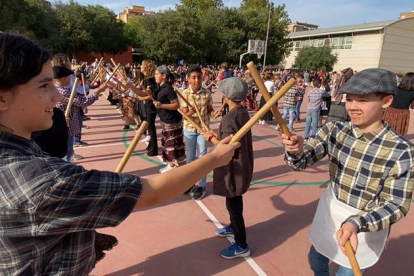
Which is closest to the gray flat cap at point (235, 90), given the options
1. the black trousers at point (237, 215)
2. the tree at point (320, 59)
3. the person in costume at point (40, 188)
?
the black trousers at point (237, 215)

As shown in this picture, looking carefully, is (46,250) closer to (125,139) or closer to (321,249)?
(321,249)

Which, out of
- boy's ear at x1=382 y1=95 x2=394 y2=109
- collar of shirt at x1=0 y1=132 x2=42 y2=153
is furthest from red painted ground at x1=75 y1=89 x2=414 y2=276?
collar of shirt at x1=0 y1=132 x2=42 y2=153

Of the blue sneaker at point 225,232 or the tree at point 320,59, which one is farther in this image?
the tree at point 320,59

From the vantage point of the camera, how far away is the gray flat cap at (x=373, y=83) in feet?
5.74

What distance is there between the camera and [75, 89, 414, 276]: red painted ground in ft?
10.1

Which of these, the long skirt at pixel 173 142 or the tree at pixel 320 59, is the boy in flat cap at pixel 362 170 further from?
the tree at pixel 320 59

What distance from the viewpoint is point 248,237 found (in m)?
3.63

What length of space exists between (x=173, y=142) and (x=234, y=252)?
2.58m

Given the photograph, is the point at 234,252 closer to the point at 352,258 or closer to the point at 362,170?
the point at 362,170

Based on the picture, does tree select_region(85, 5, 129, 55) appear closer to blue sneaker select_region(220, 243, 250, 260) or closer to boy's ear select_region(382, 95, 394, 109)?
blue sneaker select_region(220, 243, 250, 260)

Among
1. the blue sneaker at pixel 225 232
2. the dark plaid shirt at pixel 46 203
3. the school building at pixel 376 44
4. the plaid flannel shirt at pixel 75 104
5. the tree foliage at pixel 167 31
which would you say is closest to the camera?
the dark plaid shirt at pixel 46 203

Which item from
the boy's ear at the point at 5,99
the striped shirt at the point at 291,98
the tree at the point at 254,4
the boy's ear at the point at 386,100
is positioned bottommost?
the striped shirt at the point at 291,98

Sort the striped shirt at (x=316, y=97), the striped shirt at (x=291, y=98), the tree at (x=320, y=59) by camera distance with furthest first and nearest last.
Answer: the tree at (x=320, y=59) → the striped shirt at (x=291, y=98) → the striped shirt at (x=316, y=97)

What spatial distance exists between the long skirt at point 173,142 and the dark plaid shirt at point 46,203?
4.16 meters
